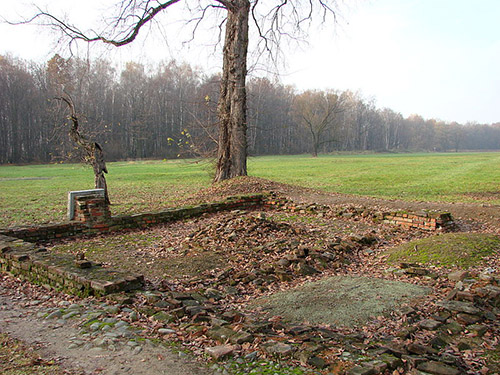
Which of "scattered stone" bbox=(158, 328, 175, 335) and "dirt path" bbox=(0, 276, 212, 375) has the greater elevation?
"scattered stone" bbox=(158, 328, 175, 335)

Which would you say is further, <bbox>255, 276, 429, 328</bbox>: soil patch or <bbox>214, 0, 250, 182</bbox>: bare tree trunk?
<bbox>214, 0, 250, 182</bbox>: bare tree trunk

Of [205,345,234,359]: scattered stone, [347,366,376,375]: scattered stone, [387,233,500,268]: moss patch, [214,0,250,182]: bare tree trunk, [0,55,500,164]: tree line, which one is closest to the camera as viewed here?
[347,366,376,375]: scattered stone

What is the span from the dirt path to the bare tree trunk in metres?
11.0

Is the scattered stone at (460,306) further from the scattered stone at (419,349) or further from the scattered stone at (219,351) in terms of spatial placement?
the scattered stone at (219,351)

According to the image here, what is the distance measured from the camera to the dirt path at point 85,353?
297 cm

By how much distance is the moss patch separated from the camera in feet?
19.4

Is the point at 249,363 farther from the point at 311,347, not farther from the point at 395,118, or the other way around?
the point at 395,118

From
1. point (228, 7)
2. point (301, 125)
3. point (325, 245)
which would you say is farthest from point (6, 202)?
Answer: point (301, 125)

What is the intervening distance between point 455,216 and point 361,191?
6504 mm

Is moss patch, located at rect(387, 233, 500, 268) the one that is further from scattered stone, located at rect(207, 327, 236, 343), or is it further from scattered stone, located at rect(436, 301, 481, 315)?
scattered stone, located at rect(207, 327, 236, 343)

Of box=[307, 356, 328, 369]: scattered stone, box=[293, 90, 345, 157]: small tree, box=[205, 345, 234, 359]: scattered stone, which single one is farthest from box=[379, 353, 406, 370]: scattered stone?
box=[293, 90, 345, 157]: small tree

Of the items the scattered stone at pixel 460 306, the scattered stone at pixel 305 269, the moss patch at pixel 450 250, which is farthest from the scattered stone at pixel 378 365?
the moss patch at pixel 450 250

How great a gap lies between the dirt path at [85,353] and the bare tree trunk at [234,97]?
11.0m

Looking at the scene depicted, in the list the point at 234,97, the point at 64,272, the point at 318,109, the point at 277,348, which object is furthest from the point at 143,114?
the point at 277,348
